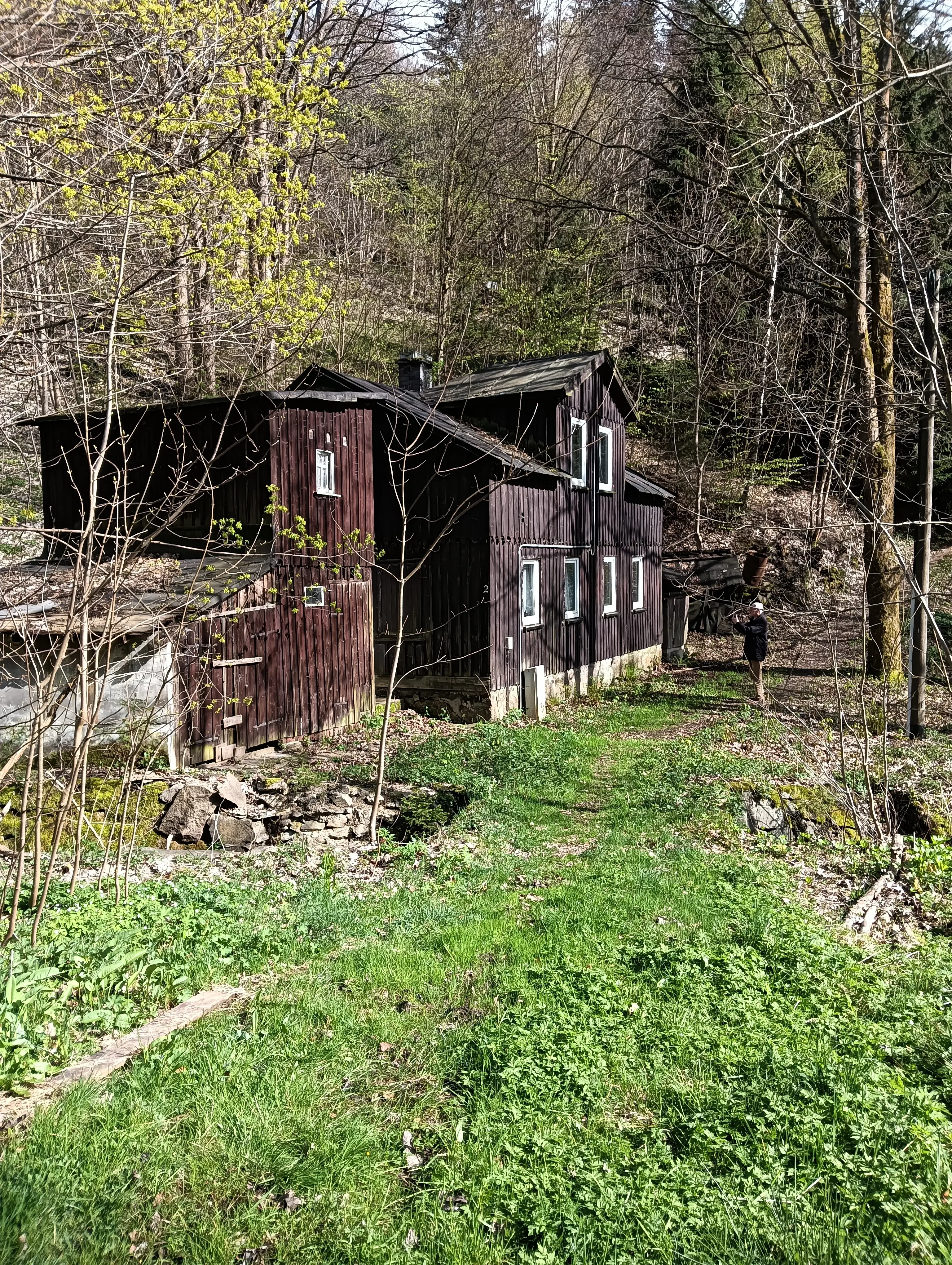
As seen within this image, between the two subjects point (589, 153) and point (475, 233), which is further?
point (589, 153)

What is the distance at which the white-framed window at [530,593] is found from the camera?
62.6ft

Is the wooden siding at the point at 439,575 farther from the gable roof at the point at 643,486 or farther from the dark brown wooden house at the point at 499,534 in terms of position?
the gable roof at the point at 643,486

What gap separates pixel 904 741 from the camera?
47.9ft

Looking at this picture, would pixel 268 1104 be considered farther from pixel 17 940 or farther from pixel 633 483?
pixel 633 483

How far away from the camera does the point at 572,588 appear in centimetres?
2139

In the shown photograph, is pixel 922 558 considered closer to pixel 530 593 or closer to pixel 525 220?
pixel 530 593

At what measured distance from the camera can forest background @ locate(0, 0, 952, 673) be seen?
329 inches

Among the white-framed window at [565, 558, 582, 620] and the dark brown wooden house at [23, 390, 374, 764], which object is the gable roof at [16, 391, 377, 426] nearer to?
the dark brown wooden house at [23, 390, 374, 764]

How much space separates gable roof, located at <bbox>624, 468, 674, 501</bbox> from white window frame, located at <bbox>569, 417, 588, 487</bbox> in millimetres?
3084

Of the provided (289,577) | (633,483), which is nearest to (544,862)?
(289,577)

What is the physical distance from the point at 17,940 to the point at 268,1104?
7.86 feet

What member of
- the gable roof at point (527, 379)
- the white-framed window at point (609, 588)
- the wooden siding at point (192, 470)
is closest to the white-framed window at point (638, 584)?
the white-framed window at point (609, 588)

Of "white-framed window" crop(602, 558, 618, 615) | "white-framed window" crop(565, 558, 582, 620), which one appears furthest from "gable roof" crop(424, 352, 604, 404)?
"white-framed window" crop(602, 558, 618, 615)

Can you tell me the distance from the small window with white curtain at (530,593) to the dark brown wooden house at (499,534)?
4 cm
